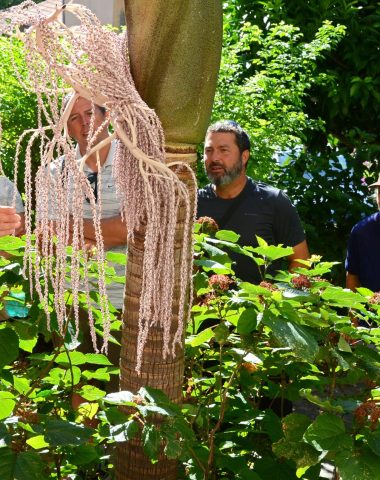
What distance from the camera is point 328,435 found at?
1.63m

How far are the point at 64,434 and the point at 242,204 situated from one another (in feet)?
8.77

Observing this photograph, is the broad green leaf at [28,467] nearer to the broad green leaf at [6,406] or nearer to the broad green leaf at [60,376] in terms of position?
the broad green leaf at [6,406]

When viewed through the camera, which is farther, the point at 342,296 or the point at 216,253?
the point at 216,253

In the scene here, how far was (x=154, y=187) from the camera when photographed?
5.40 feet

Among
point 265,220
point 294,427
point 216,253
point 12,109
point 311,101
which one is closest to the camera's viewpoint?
point 294,427

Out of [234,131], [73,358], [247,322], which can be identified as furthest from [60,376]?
[234,131]

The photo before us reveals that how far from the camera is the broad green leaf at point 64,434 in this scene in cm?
157

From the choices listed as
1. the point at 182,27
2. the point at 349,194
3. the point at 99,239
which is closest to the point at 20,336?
the point at 99,239

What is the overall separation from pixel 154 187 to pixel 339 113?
6324mm

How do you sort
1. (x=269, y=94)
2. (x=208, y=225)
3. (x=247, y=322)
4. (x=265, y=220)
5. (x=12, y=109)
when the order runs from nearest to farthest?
(x=247, y=322), (x=208, y=225), (x=265, y=220), (x=12, y=109), (x=269, y=94)

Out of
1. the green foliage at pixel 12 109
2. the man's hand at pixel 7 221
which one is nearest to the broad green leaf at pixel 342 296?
the man's hand at pixel 7 221

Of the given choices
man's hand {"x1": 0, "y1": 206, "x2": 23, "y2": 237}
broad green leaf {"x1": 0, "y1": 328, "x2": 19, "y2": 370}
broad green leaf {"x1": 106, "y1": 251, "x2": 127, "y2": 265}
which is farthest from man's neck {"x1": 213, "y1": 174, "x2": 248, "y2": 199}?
broad green leaf {"x1": 0, "y1": 328, "x2": 19, "y2": 370}

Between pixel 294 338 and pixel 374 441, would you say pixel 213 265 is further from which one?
pixel 374 441

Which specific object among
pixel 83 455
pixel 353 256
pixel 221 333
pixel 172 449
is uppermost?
pixel 221 333
